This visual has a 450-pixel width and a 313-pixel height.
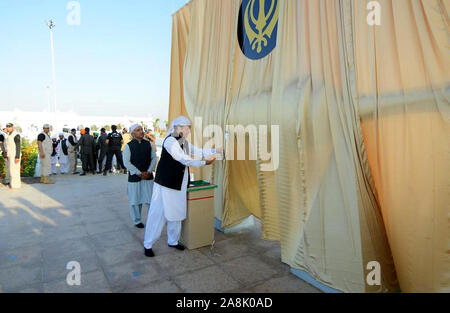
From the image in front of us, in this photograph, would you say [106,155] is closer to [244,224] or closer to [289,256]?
[244,224]

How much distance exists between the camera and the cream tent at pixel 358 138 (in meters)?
1.97

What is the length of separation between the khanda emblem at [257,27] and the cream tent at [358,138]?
0.29 ft

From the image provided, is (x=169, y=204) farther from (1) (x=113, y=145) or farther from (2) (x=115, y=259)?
(1) (x=113, y=145)

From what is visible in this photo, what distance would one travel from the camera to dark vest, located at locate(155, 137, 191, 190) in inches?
144

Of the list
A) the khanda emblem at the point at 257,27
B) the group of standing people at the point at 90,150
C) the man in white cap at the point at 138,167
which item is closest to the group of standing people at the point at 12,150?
the group of standing people at the point at 90,150

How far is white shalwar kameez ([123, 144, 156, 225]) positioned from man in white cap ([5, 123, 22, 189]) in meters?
4.86

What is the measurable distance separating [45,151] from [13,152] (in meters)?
0.87

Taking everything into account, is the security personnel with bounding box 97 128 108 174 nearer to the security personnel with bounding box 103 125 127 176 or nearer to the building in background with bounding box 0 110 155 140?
the security personnel with bounding box 103 125 127 176

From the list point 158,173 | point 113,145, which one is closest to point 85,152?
point 113,145

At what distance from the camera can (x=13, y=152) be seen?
7.72m

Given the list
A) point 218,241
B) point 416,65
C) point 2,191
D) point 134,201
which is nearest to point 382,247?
point 416,65

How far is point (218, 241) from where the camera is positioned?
4.21m

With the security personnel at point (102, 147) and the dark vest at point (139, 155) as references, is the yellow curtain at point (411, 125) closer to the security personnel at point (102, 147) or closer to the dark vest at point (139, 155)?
the dark vest at point (139, 155)
